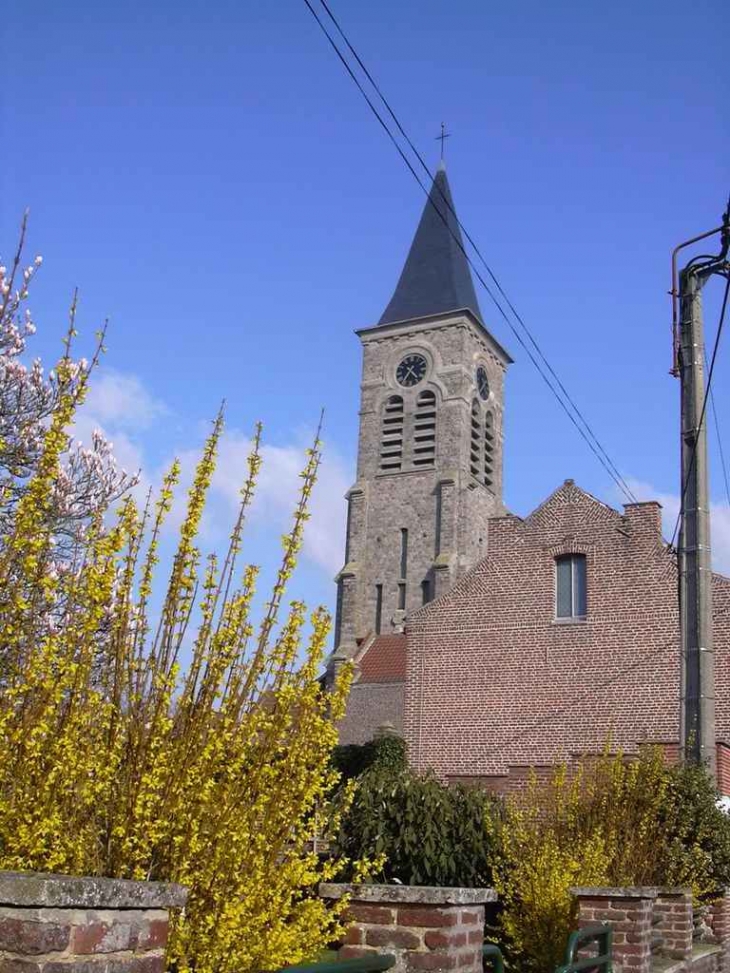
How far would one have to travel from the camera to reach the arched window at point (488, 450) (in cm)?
5059

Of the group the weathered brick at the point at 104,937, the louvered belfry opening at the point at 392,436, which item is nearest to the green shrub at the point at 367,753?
the louvered belfry opening at the point at 392,436

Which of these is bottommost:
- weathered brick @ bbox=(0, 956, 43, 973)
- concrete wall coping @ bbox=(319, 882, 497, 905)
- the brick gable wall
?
concrete wall coping @ bbox=(319, 882, 497, 905)

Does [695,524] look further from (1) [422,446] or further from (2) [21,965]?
(1) [422,446]

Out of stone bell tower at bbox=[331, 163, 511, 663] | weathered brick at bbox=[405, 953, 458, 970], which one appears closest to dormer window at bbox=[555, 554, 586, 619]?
weathered brick at bbox=[405, 953, 458, 970]

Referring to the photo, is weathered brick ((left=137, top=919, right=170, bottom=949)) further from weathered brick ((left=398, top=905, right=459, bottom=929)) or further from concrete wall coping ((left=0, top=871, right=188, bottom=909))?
weathered brick ((left=398, top=905, right=459, bottom=929))

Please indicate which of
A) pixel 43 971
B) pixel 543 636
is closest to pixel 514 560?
pixel 543 636

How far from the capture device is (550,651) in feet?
75.7

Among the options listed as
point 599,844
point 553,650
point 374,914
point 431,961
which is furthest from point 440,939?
point 553,650

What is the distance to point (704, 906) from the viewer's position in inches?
454

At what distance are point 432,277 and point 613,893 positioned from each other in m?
47.3

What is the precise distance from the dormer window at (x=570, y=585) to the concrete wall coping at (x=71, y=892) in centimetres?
2088

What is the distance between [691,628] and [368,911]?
287 inches

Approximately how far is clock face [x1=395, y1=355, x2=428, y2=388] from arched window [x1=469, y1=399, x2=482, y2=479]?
295cm

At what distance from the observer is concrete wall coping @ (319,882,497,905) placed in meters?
4.94
